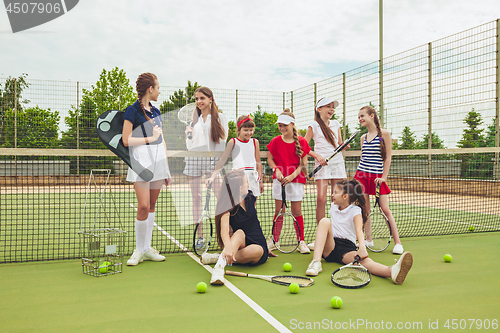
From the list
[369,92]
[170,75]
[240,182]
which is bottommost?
[240,182]

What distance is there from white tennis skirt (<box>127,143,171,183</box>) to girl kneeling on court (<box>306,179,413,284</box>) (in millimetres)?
1638

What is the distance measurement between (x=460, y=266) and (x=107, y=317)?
3.20 meters

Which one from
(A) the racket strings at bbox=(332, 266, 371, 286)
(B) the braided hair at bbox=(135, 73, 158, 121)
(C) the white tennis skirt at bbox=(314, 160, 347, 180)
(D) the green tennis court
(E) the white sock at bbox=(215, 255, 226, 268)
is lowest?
(D) the green tennis court

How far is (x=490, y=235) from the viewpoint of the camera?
5.23 metres

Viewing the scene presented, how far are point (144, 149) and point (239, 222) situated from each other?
3.84 feet

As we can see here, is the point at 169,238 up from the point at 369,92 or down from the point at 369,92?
down

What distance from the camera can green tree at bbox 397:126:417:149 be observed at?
1039 centimetres

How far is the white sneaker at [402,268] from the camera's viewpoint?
9.76 ft

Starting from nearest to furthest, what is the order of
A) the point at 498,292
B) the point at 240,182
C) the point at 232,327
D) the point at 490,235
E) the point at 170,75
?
1. the point at 232,327
2. the point at 498,292
3. the point at 240,182
4. the point at 490,235
5. the point at 170,75

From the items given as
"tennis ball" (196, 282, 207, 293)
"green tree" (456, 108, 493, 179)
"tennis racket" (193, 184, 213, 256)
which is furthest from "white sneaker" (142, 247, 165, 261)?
"green tree" (456, 108, 493, 179)

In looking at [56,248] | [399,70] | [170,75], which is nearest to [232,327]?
[56,248]

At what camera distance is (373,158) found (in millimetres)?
4297

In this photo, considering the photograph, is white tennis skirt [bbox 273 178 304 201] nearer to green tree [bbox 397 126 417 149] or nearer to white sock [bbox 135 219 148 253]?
white sock [bbox 135 219 148 253]

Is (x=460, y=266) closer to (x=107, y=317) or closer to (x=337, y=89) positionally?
(x=107, y=317)
